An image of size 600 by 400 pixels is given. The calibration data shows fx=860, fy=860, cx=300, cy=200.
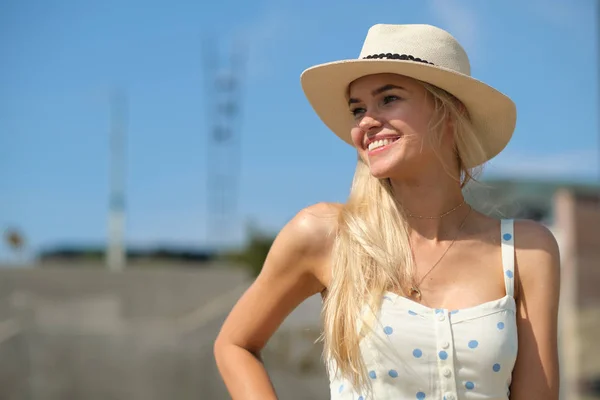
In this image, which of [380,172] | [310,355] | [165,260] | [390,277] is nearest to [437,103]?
[380,172]

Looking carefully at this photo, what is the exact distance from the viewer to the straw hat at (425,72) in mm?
2182

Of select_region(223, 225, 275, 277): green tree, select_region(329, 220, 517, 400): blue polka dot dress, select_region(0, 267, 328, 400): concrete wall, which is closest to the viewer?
select_region(329, 220, 517, 400): blue polka dot dress

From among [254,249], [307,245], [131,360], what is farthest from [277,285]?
[254,249]

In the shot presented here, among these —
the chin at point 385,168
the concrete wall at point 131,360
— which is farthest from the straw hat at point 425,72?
the concrete wall at point 131,360

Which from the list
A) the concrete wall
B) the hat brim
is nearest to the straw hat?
the hat brim

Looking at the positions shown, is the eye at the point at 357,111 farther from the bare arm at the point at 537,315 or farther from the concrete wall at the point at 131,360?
the concrete wall at the point at 131,360

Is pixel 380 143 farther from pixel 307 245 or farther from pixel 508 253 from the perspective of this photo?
pixel 508 253

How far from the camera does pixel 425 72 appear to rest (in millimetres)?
2162

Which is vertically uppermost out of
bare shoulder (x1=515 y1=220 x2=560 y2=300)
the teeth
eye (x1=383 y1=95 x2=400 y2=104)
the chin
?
eye (x1=383 y1=95 x2=400 y2=104)

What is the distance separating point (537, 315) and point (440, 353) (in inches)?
11.4

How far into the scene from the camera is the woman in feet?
6.87

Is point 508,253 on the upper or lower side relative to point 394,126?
lower

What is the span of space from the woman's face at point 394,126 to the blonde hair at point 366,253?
0.12ft

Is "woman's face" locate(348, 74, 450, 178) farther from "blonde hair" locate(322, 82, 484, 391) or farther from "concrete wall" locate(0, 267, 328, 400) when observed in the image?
"concrete wall" locate(0, 267, 328, 400)
